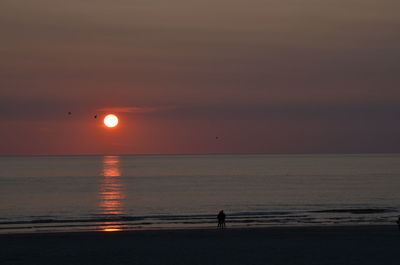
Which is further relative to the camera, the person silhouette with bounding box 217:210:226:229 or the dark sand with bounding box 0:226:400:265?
the person silhouette with bounding box 217:210:226:229

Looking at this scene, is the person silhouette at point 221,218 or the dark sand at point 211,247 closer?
the dark sand at point 211,247

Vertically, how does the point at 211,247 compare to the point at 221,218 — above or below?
below

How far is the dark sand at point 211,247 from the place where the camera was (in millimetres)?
29328

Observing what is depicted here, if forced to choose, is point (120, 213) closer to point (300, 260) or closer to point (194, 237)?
point (194, 237)

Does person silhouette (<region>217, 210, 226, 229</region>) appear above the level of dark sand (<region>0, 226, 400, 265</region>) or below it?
above

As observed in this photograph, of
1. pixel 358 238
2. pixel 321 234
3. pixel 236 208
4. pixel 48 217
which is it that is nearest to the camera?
pixel 358 238

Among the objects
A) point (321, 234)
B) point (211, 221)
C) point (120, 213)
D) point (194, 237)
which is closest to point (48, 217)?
point (120, 213)

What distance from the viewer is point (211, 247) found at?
1336 inches

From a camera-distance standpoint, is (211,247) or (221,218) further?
(221,218)

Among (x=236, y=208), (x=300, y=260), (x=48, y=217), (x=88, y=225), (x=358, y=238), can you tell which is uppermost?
(x=236, y=208)

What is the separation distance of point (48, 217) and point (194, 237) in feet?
102

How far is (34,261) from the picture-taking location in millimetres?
29266

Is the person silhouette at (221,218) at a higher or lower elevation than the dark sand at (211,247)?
higher

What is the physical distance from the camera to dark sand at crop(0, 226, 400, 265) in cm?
2933
